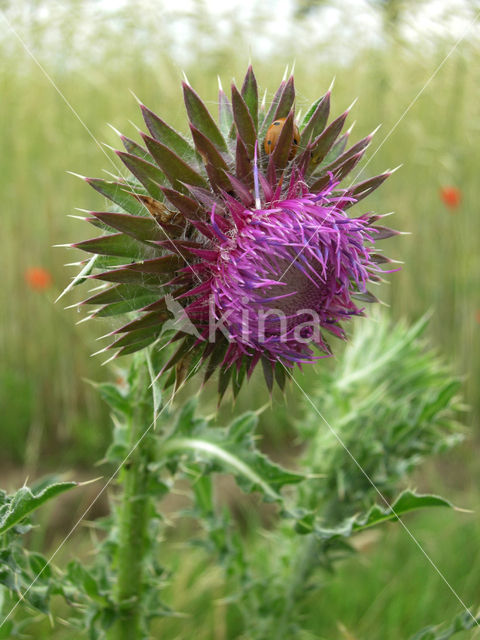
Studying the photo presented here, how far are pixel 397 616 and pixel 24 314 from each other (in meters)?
3.49

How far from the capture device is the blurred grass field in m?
4.61

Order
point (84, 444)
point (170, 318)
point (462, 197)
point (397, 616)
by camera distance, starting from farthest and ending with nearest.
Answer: point (462, 197) → point (84, 444) → point (397, 616) → point (170, 318)

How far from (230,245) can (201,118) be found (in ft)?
1.36

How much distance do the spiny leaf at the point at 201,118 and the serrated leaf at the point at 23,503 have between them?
3.58 feet

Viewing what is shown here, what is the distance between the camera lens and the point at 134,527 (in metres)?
2.11

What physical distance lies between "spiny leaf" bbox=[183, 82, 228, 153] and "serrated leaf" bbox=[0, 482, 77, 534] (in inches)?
43.0

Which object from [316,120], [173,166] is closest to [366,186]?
[316,120]

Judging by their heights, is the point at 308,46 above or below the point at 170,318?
above

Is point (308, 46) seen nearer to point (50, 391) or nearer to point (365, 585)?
point (50, 391)

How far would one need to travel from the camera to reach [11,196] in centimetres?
508

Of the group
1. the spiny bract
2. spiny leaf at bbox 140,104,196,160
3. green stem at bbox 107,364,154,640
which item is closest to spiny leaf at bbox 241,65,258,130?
the spiny bract

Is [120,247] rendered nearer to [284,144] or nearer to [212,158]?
[212,158]

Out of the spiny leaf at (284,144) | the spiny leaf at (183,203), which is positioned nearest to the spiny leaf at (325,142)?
the spiny leaf at (284,144)

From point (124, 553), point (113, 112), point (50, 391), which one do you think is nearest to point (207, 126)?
point (124, 553)
